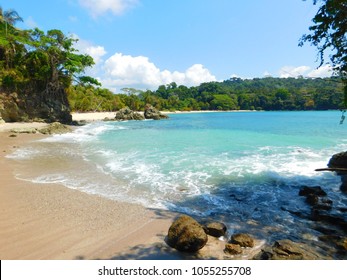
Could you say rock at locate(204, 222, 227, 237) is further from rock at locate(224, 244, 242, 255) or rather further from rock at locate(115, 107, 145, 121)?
rock at locate(115, 107, 145, 121)

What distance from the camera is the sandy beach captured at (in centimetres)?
550

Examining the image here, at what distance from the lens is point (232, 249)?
223 inches

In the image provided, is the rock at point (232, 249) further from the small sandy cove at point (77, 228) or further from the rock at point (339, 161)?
the rock at point (339, 161)

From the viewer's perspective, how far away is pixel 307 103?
434ft

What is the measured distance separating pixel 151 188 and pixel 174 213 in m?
2.78

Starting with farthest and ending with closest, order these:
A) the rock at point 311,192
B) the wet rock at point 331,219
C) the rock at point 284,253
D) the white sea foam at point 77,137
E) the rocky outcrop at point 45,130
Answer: the rocky outcrop at point 45,130
the white sea foam at point 77,137
the rock at point 311,192
the wet rock at point 331,219
the rock at point 284,253

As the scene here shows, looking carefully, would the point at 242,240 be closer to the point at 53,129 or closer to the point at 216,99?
the point at 53,129

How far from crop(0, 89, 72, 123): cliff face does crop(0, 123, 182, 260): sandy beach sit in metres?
28.5

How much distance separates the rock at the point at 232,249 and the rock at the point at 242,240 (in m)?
0.19

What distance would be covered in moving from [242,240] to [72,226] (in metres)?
4.32

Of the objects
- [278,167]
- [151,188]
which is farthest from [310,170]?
[151,188]

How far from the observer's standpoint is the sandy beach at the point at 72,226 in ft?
18.0

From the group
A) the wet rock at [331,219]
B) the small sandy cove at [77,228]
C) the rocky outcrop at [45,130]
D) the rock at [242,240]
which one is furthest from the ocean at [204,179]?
the rocky outcrop at [45,130]
